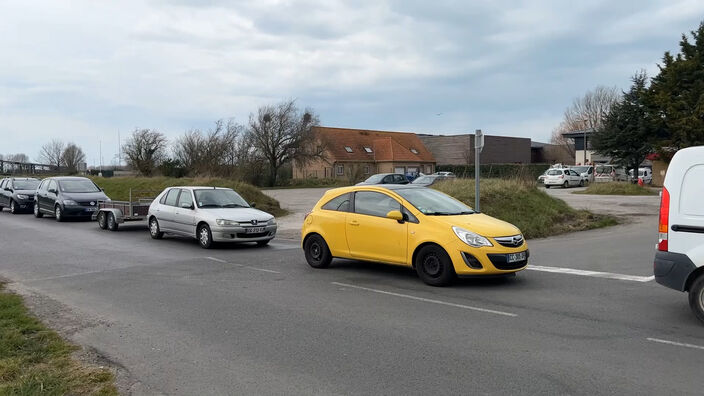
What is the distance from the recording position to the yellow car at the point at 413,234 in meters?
8.70

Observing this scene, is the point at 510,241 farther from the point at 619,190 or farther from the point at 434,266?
the point at 619,190

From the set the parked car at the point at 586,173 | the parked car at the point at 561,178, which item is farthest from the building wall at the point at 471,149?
the parked car at the point at 561,178

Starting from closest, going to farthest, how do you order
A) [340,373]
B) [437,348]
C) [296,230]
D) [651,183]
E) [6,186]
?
[340,373] → [437,348] → [296,230] → [6,186] → [651,183]

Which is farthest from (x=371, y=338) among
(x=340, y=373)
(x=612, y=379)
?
(x=612, y=379)

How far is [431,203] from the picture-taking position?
9.91 metres

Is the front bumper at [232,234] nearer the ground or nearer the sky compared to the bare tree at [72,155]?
nearer the ground

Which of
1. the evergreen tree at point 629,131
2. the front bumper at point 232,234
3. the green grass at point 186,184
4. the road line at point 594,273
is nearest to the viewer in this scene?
the road line at point 594,273

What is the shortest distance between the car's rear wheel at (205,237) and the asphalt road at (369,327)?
7.36 feet

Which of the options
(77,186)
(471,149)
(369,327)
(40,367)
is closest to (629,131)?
(471,149)

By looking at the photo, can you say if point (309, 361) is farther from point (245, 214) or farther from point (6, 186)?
point (6, 186)

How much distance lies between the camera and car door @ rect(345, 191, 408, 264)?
947cm

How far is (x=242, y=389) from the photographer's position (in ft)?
15.5

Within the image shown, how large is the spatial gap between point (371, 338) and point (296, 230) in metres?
13.1

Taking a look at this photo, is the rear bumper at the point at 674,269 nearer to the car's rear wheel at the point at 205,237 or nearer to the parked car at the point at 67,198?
the car's rear wheel at the point at 205,237
